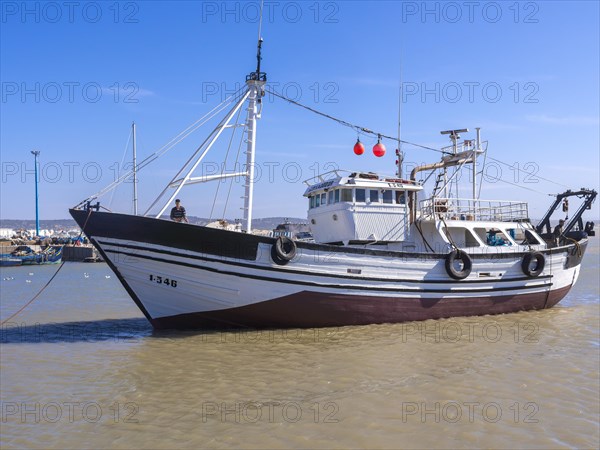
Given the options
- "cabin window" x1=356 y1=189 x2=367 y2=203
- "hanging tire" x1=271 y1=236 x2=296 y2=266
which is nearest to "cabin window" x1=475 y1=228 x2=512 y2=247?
"cabin window" x1=356 y1=189 x2=367 y2=203

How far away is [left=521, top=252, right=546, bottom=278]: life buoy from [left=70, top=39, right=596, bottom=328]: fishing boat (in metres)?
0.03

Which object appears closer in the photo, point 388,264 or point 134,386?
point 134,386

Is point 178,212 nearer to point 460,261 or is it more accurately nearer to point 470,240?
point 460,261

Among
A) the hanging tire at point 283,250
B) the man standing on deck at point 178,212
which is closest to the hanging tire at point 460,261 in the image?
the hanging tire at point 283,250

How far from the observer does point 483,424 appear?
6.91 m

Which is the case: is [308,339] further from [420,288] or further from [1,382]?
[1,382]

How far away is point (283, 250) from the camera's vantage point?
1226 centimetres

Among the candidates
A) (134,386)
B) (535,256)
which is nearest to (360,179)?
(535,256)

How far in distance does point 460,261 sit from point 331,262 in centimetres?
418

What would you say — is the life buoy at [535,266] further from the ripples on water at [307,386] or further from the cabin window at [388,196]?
the cabin window at [388,196]

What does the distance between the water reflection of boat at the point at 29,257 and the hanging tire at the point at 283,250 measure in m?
41.6

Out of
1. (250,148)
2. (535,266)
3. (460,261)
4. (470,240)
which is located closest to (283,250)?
(250,148)

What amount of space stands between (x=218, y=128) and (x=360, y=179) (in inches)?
168

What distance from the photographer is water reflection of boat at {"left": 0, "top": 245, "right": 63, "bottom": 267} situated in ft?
150
